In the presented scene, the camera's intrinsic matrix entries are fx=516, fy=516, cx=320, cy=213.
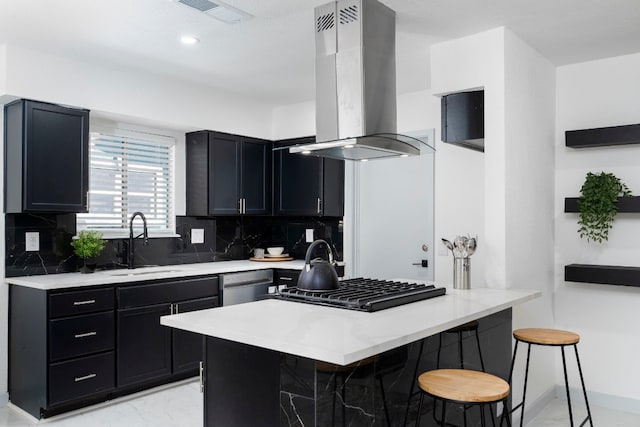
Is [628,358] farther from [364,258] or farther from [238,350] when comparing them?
[238,350]

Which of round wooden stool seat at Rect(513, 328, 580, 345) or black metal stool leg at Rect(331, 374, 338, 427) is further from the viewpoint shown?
round wooden stool seat at Rect(513, 328, 580, 345)

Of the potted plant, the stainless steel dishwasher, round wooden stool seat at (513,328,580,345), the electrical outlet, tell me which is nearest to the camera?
round wooden stool seat at (513,328,580,345)

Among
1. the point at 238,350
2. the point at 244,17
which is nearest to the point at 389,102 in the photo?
the point at 244,17

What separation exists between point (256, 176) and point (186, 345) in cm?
183

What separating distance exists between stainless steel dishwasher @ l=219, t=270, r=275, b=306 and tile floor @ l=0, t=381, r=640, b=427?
3.00 feet

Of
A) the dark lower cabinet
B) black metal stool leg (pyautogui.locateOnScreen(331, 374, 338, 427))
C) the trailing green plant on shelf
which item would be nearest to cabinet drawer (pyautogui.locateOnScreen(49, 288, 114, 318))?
the dark lower cabinet

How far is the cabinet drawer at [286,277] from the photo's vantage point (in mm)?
4785

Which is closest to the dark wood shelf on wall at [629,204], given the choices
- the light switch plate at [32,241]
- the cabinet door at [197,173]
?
the cabinet door at [197,173]

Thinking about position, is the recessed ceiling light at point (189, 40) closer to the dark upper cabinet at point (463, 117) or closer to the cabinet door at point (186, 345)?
the dark upper cabinet at point (463, 117)

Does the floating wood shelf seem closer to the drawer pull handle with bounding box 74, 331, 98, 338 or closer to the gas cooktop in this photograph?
the gas cooktop

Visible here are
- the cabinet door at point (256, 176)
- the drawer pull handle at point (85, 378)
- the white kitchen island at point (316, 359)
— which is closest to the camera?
the white kitchen island at point (316, 359)

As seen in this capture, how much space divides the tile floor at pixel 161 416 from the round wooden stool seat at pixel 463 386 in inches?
→ 59.2

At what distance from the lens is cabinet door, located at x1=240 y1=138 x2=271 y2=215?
5.13 meters

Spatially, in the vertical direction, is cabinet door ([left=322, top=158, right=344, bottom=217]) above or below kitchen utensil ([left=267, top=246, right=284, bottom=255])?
above
